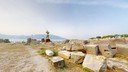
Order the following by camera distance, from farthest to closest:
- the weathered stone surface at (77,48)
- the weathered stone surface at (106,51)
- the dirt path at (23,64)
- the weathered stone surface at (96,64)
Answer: the weathered stone surface at (77,48) < the weathered stone surface at (106,51) < the dirt path at (23,64) < the weathered stone surface at (96,64)

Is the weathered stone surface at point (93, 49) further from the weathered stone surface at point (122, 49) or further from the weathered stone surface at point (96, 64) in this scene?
the weathered stone surface at point (96, 64)

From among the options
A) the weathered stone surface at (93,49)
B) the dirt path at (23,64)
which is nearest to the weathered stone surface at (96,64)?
the dirt path at (23,64)

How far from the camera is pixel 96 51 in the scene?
997 centimetres

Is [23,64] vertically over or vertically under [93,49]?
under

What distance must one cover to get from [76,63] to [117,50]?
13.2 feet

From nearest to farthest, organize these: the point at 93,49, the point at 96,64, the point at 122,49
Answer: the point at 96,64
the point at 93,49
the point at 122,49

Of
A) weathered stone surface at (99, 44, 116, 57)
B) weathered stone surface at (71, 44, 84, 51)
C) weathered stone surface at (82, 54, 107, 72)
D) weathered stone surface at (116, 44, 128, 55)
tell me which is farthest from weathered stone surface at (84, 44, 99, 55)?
weathered stone surface at (82, 54, 107, 72)

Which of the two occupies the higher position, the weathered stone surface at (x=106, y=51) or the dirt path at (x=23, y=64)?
the weathered stone surface at (x=106, y=51)

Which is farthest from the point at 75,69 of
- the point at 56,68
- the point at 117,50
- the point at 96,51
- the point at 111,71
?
the point at 117,50

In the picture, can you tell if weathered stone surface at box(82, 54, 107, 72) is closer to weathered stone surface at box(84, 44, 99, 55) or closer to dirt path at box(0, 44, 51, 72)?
dirt path at box(0, 44, 51, 72)

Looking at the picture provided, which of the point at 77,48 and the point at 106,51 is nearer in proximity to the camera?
the point at 106,51

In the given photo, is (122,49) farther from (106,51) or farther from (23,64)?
(23,64)

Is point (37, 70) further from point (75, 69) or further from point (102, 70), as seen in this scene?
point (102, 70)

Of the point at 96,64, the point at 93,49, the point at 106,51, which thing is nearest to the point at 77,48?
the point at 93,49
